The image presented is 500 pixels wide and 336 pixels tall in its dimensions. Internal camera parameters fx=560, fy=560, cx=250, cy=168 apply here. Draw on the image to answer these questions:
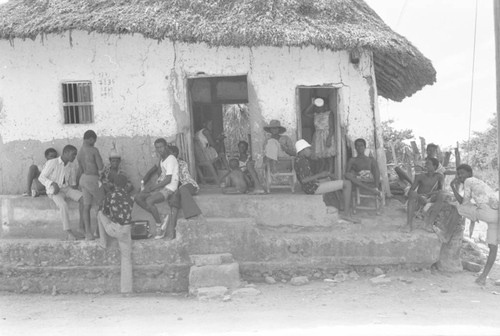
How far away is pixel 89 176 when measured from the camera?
27.9ft

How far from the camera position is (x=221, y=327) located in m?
6.20

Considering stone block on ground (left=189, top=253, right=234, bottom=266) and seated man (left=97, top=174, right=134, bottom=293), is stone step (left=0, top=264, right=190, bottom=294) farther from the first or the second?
stone block on ground (left=189, top=253, right=234, bottom=266)

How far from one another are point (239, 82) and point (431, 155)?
15.9 ft

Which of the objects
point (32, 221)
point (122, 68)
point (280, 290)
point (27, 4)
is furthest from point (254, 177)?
point (27, 4)

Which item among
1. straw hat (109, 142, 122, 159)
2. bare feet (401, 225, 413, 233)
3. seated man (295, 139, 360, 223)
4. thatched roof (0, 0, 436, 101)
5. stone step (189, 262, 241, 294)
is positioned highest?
thatched roof (0, 0, 436, 101)

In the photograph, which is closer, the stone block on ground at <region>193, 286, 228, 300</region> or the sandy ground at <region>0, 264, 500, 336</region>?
the sandy ground at <region>0, 264, 500, 336</region>

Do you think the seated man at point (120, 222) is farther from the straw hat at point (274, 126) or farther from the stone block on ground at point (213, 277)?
the straw hat at point (274, 126)

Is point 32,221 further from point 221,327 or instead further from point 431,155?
point 431,155

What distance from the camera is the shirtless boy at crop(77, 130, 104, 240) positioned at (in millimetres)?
8477

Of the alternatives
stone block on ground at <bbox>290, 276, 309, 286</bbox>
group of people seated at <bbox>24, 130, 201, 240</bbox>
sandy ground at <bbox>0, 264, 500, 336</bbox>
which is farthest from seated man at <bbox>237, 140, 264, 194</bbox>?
sandy ground at <bbox>0, 264, 500, 336</bbox>

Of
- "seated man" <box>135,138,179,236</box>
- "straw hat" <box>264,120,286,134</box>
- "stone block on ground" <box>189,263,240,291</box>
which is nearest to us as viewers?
"stone block on ground" <box>189,263,240,291</box>

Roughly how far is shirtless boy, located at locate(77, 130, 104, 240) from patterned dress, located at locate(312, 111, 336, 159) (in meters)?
3.70

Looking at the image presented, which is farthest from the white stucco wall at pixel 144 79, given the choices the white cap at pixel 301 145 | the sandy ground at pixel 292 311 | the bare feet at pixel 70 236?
the sandy ground at pixel 292 311

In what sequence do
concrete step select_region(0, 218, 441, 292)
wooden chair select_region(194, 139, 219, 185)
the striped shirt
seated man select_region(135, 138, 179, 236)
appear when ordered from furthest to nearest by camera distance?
wooden chair select_region(194, 139, 219, 185), the striped shirt, seated man select_region(135, 138, 179, 236), concrete step select_region(0, 218, 441, 292)
